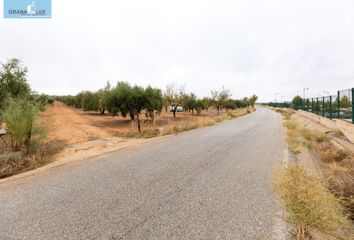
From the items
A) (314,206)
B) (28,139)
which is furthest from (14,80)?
(314,206)

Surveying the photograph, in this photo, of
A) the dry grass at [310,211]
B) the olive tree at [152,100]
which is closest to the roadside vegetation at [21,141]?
the dry grass at [310,211]

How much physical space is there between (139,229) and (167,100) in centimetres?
4265

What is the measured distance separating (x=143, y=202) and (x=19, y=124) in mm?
6499

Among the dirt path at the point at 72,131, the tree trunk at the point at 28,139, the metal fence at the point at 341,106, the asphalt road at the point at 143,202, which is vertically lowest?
the asphalt road at the point at 143,202

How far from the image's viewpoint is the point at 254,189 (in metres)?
5.62

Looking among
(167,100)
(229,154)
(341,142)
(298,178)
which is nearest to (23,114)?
(229,154)

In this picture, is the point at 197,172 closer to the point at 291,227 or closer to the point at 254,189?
the point at 254,189

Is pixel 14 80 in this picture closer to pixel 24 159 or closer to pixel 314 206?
pixel 24 159

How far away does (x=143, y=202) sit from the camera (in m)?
4.84

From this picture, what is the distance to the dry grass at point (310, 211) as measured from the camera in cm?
376

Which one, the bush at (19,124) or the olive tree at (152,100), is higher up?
the olive tree at (152,100)

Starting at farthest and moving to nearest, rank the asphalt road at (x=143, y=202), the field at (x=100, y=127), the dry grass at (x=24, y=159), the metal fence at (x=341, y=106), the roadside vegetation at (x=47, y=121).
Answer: the field at (x=100, y=127)
the metal fence at (x=341, y=106)
the roadside vegetation at (x=47, y=121)
the dry grass at (x=24, y=159)
the asphalt road at (x=143, y=202)

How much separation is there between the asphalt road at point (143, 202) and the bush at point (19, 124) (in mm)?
2482

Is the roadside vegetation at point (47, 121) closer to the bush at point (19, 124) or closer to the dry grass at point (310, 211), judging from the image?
the bush at point (19, 124)
